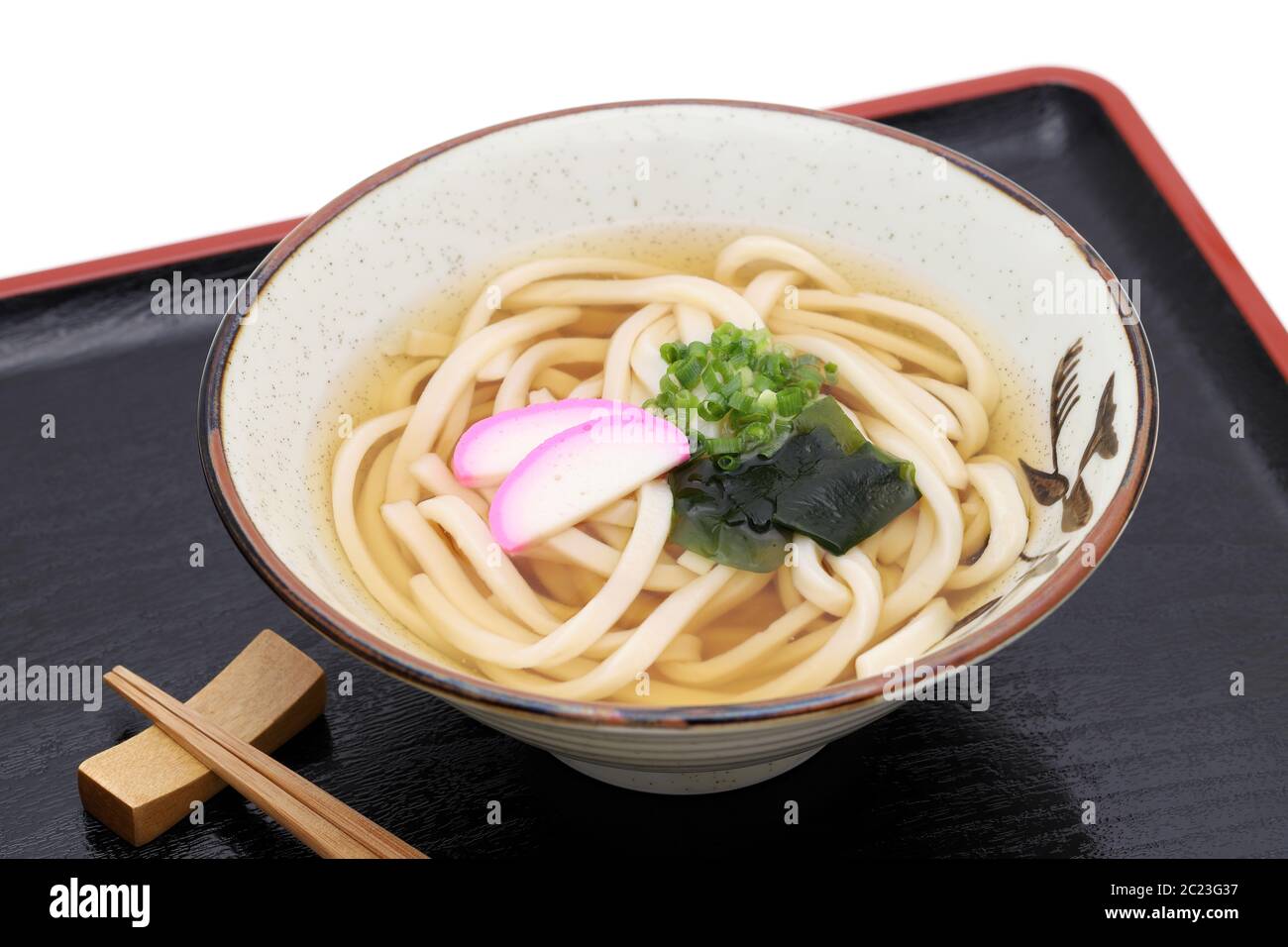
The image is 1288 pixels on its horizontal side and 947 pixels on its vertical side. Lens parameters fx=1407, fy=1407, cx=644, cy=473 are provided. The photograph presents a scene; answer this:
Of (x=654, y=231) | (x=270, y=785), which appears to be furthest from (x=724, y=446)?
(x=270, y=785)

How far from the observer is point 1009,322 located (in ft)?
7.76

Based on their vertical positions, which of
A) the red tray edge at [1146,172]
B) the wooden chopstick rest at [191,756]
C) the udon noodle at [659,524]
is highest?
the red tray edge at [1146,172]

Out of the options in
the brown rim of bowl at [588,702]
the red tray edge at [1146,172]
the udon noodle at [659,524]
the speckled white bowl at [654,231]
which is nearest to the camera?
the brown rim of bowl at [588,702]

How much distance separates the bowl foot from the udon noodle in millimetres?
124

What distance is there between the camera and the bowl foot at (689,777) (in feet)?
6.89

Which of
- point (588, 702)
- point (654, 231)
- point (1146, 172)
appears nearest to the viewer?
point (588, 702)

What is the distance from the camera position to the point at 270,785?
2.15m

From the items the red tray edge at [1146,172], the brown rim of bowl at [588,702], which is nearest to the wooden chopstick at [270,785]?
the brown rim of bowl at [588,702]

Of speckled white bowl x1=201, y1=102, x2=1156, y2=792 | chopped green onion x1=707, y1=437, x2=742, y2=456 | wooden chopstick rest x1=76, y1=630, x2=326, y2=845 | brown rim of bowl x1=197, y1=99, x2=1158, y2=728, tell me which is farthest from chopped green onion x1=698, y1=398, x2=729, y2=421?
wooden chopstick rest x1=76, y1=630, x2=326, y2=845

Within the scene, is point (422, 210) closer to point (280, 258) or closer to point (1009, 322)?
point (280, 258)

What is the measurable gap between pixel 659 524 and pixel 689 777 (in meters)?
0.38

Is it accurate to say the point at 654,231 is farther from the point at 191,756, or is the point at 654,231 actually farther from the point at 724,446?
the point at 191,756

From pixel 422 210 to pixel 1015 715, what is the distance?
133 centimetres

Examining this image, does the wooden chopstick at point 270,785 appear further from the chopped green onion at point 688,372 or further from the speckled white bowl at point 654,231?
the chopped green onion at point 688,372
